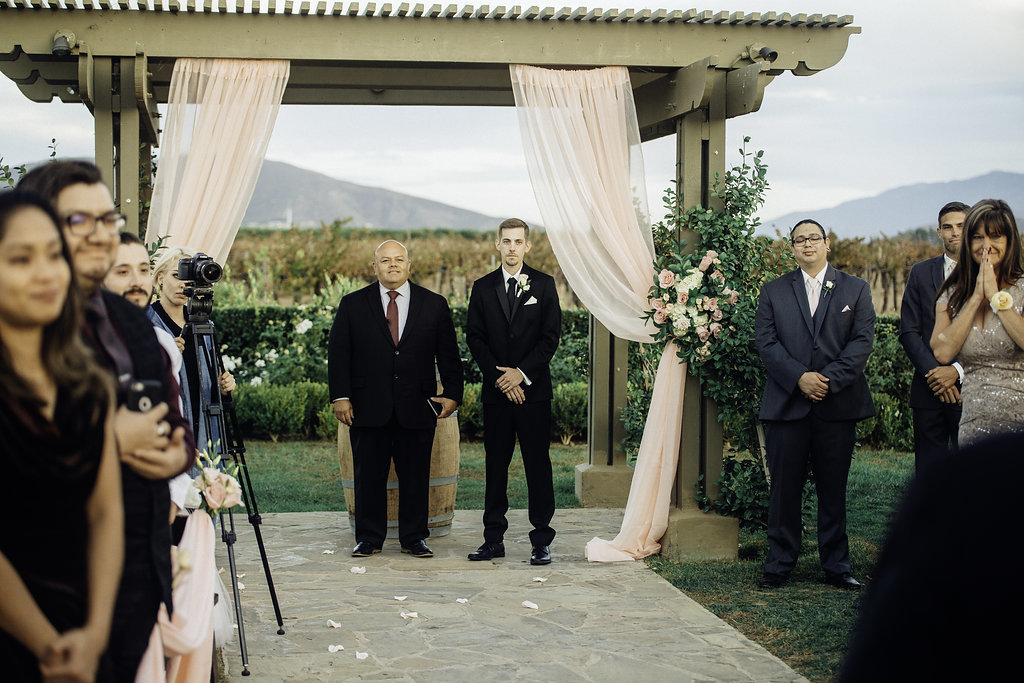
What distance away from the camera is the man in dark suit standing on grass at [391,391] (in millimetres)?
6320

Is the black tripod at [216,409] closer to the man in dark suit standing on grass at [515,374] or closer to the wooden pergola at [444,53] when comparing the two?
the wooden pergola at [444,53]

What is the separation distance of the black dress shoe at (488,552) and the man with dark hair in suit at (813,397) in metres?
1.67

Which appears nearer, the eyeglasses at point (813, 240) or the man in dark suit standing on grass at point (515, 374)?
the eyeglasses at point (813, 240)

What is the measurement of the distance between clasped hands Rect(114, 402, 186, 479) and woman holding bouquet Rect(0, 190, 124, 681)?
45 mm

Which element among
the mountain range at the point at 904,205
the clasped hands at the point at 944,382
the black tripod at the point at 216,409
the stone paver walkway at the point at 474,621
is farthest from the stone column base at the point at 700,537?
the mountain range at the point at 904,205

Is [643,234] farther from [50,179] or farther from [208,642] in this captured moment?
[50,179]

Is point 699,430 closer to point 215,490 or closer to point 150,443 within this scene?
point 215,490

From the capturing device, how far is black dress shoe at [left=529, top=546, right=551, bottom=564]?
617 cm

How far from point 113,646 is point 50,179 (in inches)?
34.8

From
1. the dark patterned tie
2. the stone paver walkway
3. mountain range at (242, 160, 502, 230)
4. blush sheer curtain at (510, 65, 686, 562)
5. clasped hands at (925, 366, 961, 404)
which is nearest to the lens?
the stone paver walkway

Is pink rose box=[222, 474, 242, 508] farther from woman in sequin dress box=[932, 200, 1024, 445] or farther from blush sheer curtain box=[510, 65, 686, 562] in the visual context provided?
woman in sequin dress box=[932, 200, 1024, 445]

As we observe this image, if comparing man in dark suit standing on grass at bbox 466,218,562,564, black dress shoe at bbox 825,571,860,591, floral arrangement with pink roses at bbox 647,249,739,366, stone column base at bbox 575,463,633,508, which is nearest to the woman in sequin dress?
black dress shoe at bbox 825,571,860,591

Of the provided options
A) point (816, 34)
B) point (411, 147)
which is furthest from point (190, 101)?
point (411, 147)

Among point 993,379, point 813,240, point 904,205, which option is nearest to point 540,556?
point 813,240
